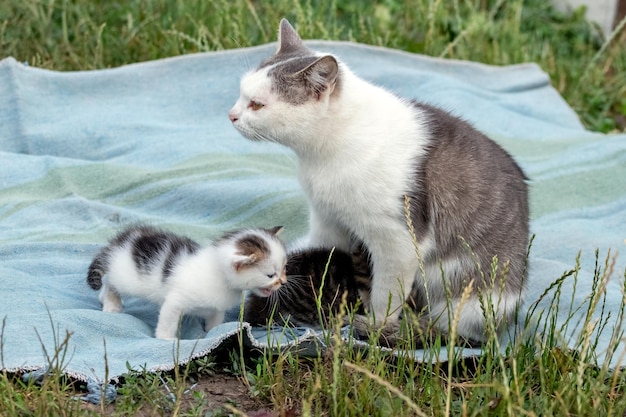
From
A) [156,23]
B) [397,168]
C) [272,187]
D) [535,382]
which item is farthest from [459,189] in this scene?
[156,23]

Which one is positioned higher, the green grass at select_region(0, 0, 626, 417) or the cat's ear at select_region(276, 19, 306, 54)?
the cat's ear at select_region(276, 19, 306, 54)

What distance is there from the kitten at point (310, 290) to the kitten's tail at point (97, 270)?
593 mm

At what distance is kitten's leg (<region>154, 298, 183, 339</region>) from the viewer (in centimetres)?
340

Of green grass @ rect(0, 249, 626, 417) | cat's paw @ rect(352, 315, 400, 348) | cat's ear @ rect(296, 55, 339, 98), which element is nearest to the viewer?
green grass @ rect(0, 249, 626, 417)

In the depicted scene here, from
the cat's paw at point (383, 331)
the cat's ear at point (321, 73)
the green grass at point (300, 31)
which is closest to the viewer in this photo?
the cat's ear at point (321, 73)

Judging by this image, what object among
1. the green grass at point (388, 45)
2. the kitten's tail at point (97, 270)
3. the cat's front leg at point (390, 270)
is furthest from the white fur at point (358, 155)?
the kitten's tail at point (97, 270)

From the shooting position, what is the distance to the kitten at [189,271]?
11.0 ft

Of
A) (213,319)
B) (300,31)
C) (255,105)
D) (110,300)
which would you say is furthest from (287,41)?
(300,31)

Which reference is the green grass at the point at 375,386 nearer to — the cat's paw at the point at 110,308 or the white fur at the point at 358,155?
the white fur at the point at 358,155

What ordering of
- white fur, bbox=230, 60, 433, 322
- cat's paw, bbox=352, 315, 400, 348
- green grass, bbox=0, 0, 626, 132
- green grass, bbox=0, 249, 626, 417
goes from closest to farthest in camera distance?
green grass, bbox=0, 249, 626, 417, white fur, bbox=230, 60, 433, 322, cat's paw, bbox=352, 315, 400, 348, green grass, bbox=0, 0, 626, 132

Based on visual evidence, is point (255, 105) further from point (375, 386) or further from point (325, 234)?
point (375, 386)

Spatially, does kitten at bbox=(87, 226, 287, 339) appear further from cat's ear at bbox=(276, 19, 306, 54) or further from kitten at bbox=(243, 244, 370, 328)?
cat's ear at bbox=(276, 19, 306, 54)

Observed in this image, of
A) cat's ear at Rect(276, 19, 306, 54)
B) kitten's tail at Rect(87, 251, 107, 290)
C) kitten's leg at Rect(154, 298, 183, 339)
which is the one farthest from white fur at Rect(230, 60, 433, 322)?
kitten's tail at Rect(87, 251, 107, 290)

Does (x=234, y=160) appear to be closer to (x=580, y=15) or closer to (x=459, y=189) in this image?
(x=459, y=189)
